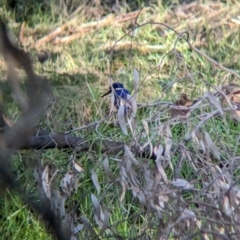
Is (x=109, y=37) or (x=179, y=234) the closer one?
(x=179, y=234)

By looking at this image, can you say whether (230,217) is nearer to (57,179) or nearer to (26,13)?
(57,179)

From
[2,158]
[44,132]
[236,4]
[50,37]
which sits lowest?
[236,4]

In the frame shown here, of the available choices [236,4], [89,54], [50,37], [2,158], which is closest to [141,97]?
[89,54]

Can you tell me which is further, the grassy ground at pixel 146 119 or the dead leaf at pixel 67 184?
the dead leaf at pixel 67 184

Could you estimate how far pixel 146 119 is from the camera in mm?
2762

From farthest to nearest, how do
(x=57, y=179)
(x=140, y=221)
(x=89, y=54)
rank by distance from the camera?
(x=89, y=54)
(x=57, y=179)
(x=140, y=221)

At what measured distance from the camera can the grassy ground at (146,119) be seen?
215 centimetres

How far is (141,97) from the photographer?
4086 millimetres

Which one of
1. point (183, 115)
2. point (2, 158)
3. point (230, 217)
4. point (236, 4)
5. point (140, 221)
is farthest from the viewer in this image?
point (236, 4)

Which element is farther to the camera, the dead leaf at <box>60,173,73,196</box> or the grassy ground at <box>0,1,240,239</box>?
the dead leaf at <box>60,173,73,196</box>

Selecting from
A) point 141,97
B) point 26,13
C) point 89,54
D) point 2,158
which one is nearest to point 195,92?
point 141,97

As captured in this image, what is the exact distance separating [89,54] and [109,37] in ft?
1.06

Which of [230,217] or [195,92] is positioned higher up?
[230,217]

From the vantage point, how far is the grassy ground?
2154mm
